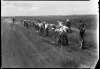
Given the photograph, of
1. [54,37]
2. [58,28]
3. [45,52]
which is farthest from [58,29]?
[45,52]

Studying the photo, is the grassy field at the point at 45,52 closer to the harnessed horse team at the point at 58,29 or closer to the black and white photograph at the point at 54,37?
the black and white photograph at the point at 54,37

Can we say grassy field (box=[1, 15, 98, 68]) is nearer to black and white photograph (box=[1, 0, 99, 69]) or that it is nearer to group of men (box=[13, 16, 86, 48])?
black and white photograph (box=[1, 0, 99, 69])

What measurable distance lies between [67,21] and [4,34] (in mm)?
5834

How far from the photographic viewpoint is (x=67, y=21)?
15438 millimetres

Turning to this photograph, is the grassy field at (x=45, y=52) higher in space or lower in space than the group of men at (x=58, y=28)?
lower

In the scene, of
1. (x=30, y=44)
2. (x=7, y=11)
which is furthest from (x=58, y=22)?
(x=7, y=11)

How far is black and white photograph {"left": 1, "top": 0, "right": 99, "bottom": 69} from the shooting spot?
13.5m

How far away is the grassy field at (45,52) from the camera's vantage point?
13.4 m

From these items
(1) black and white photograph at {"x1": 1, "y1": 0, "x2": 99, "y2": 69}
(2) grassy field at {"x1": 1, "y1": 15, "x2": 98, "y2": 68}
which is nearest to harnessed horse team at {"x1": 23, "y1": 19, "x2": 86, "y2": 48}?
(1) black and white photograph at {"x1": 1, "y1": 0, "x2": 99, "y2": 69}

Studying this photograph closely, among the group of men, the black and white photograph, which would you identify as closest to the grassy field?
the black and white photograph

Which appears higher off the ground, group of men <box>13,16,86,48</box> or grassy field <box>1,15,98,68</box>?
group of men <box>13,16,86,48</box>

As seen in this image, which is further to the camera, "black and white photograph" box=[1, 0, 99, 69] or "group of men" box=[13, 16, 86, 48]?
"group of men" box=[13, 16, 86, 48]

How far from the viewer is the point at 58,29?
1505 centimetres

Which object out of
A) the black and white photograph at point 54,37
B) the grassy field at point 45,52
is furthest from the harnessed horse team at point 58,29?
the grassy field at point 45,52
